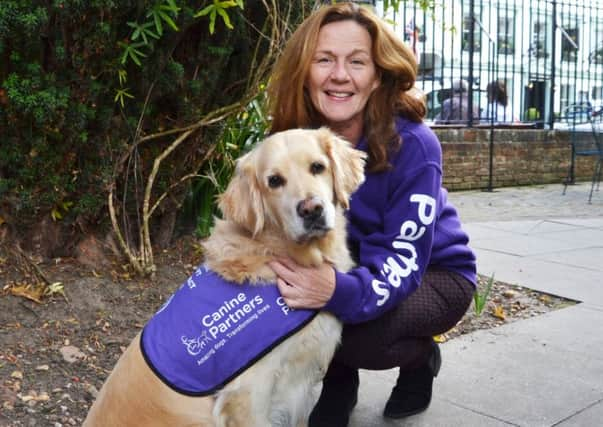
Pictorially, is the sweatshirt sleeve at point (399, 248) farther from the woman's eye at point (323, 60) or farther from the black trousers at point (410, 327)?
the woman's eye at point (323, 60)

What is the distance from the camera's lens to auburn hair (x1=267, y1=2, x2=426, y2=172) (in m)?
3.09

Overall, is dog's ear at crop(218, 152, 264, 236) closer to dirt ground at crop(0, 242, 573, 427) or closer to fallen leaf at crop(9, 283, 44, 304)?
dirt ground at crop(0, 242, 573, 427)

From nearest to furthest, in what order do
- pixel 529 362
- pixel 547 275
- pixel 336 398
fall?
pixel 336 398
pixel 529 362
pixel 547 275

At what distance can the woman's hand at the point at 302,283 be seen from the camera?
2.65 meters

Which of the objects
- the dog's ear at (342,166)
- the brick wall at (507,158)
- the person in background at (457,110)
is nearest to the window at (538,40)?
the person in background at (457,110)

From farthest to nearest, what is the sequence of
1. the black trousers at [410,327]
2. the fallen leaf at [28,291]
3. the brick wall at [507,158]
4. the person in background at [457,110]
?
1. the person in background at [457,110]
2. the brick wall at [507,158]
3. the fallen leaf at [28,291]
4. the black trousers at [410,327]

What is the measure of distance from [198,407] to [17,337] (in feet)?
4.95

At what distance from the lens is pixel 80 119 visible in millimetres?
3631

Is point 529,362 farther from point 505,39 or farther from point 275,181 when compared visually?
point 505,39

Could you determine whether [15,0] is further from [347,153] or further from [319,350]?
[319,350]

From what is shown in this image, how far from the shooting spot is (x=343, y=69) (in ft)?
10.2

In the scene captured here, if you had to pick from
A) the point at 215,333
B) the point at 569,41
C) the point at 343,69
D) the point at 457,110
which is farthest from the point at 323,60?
the point at 569,41

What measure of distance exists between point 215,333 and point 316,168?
2.38 ft

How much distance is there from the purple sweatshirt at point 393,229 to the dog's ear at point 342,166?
250 mm
